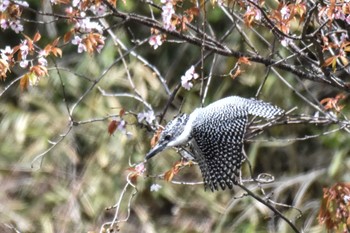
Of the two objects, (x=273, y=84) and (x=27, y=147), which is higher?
(x=273, y=84)

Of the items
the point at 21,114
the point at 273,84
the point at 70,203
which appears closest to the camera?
the point at 273,84

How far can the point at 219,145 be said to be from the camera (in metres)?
4.27

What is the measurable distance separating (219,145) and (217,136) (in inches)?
Result: 1.8

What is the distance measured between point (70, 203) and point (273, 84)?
79.2 inches

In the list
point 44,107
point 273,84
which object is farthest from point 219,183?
point 44,107

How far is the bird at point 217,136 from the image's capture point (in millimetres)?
4078

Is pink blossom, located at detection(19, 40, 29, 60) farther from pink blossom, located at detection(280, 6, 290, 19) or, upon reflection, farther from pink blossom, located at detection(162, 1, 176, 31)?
pink blossom, located at detection(280, 6, 290, 19)

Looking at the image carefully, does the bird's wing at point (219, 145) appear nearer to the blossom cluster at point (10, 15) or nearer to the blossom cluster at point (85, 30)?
the blossom cluster at point (85, 30)

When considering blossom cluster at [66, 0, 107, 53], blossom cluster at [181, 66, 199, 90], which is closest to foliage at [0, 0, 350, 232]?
blossom cluster at [181, 66, 199, 90]

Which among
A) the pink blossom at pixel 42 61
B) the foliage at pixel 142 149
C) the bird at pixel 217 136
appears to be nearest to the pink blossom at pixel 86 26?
the pink blossom at pixel 42 61

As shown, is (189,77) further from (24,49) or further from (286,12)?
(24,49)

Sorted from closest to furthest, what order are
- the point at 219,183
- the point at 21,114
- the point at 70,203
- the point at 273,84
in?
the point at 219,183
the point at 273,84
the point at 70,203
the point at 21,114

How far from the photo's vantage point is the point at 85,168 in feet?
25.0

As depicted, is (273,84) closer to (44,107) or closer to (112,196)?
(112,196)
